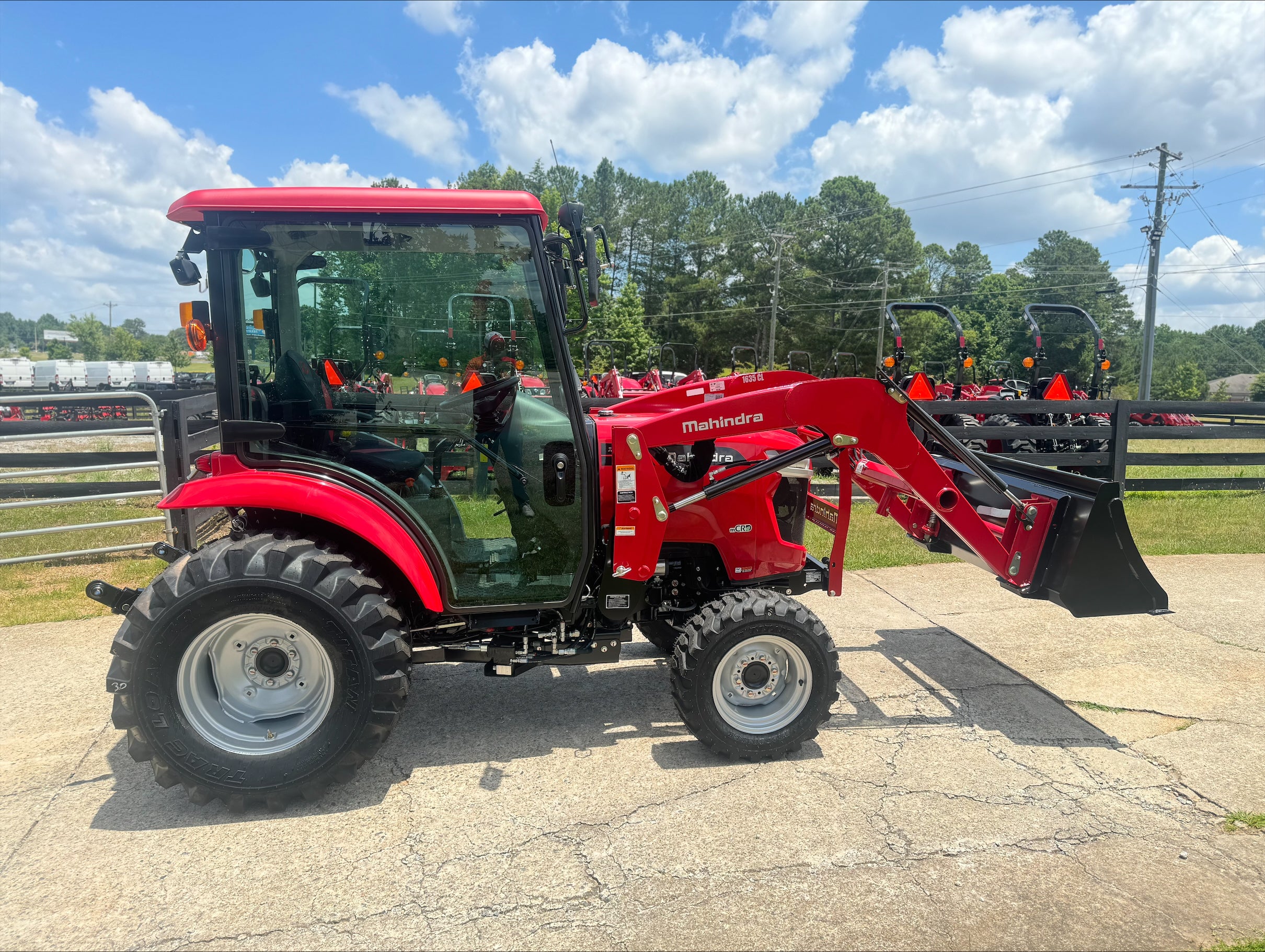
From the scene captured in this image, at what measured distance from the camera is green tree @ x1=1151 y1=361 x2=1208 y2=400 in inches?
2245

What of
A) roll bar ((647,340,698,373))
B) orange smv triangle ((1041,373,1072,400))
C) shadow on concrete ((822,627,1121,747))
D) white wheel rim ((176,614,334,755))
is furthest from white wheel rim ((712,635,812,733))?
orange smv triangle ((1041,373,1072,400))

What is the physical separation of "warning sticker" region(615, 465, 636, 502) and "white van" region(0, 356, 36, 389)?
204 ft

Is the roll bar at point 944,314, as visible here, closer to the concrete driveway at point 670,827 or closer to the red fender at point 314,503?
the concrete driveway at point 670,827

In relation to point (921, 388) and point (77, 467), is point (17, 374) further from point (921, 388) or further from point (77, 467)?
point (921, 388)

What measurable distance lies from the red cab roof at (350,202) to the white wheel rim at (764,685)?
217cm

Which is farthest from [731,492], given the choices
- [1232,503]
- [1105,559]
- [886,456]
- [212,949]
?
[1232,503]

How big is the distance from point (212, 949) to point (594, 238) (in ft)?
9.60

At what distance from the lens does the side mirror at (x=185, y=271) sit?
317cm

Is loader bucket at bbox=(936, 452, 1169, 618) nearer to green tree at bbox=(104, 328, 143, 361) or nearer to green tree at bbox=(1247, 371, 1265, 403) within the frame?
green tree at bbox=(1247, 371, 1265, 403)

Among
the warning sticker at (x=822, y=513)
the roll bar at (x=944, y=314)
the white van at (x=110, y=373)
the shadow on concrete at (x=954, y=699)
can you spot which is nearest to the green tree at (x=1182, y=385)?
the roll bar at (x=944, y=314)

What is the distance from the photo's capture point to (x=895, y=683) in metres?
4.42

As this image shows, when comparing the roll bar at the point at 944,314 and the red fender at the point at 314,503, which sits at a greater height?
the roll bar at the point at 944,314

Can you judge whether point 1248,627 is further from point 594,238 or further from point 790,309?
point 790,309

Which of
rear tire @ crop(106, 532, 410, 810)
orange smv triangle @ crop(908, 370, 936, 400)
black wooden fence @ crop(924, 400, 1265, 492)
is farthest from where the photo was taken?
orange smv triangle @ crop(908, 370, 936, 400)
